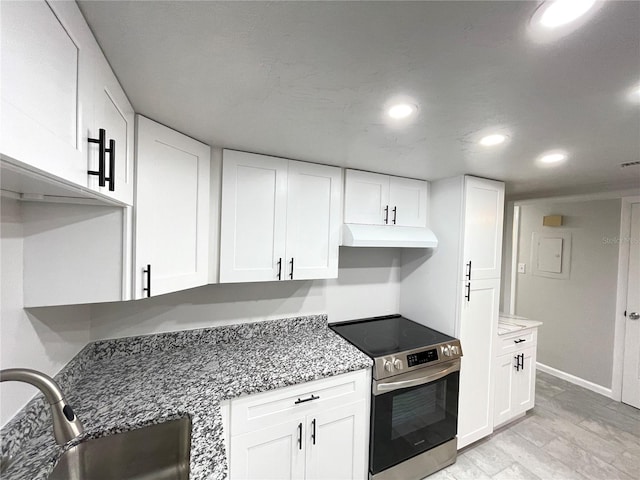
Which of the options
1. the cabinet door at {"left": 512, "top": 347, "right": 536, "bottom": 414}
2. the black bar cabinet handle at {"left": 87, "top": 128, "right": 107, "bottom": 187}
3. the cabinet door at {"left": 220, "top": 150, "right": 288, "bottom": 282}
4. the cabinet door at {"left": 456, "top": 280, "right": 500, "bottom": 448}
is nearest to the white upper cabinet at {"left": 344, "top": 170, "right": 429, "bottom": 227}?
the cabinet door at {"left": 220, "top": 150, "right": 288, "bottom": 282}

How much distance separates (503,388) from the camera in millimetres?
2262

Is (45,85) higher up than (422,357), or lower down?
higher up

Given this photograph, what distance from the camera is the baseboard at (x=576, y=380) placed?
2.88 meters

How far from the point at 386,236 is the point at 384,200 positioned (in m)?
0.33

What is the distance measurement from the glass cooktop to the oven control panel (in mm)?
47

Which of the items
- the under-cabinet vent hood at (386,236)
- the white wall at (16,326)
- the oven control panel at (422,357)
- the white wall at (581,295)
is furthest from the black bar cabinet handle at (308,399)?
the white wall at (581,295)

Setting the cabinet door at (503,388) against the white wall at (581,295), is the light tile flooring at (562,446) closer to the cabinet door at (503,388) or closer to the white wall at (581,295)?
the cabinet door at (503,388)

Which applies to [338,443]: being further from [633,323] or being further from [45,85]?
[633,323]

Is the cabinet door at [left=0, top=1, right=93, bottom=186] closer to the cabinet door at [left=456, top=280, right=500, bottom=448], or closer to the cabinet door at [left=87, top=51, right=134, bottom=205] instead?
the cabinet door at [left=87, top=51, right=134, bottom=205]

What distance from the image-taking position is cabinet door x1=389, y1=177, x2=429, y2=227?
2.13m

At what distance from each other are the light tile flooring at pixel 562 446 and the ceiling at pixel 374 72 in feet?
7.38

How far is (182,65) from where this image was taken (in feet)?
2.69

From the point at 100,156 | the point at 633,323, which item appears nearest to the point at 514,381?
the point at 633,323

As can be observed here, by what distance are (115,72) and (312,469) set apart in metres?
2.07
